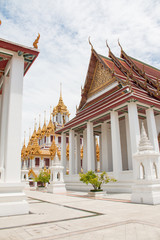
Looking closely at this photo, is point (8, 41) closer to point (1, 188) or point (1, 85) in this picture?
point (1, 85)

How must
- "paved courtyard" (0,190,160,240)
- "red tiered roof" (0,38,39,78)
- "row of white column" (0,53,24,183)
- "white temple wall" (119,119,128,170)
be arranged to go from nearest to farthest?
1. "paved courtyard" (0,190,160,240)
2. "row of white column" (0,53,24,183)
3. "red tiered roof" (0,38,39,78)
4. "white temple wall" (119,119,128,170)

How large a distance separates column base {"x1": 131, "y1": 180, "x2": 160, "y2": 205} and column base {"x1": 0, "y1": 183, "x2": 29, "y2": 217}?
3578 millimetres

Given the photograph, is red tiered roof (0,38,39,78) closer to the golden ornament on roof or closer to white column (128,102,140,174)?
white column (128,102,140,174)

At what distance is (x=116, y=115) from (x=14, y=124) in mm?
7894

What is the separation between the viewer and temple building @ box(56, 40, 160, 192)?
36.0 ft

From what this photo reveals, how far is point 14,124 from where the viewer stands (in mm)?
5273

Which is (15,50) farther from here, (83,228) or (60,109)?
(60,109)

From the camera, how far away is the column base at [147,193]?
6.21 metres

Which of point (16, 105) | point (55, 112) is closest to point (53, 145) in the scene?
point (55, 112)

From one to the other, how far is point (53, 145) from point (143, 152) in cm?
1902

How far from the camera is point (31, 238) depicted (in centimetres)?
290

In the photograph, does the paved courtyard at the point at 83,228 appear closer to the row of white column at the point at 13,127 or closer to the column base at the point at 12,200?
the column base at the point at 12,200

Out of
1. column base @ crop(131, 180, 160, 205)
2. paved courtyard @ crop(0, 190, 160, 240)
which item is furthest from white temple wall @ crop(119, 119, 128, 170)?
paved courtyard @ crop(0, 190, 160, 240)

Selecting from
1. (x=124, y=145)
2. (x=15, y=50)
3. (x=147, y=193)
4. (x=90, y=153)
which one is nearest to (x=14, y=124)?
(x=15, y=50)
